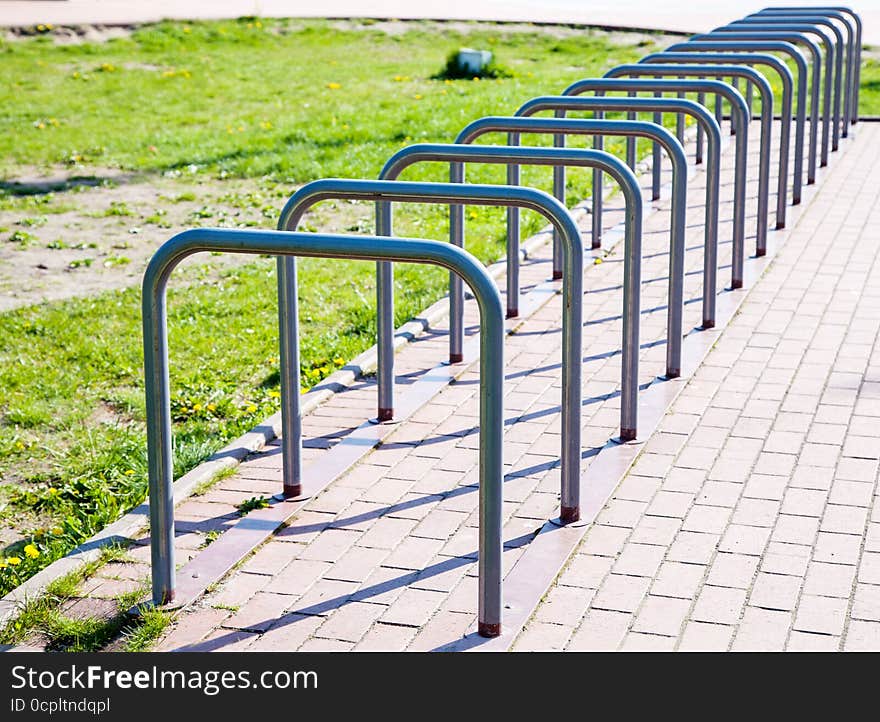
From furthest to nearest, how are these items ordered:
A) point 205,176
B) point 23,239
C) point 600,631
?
point 205,176, point 23,239, point 600,631

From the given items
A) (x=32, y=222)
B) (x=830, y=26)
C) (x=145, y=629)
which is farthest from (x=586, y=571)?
(x=830, y=26)

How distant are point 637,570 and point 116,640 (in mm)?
1556

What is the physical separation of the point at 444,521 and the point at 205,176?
677cm

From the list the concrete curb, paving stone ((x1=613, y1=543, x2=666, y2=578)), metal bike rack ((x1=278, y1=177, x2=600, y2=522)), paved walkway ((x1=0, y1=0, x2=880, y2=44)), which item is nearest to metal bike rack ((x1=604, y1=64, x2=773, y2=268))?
the concrete curb

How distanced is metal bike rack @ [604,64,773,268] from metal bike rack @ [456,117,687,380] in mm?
1376

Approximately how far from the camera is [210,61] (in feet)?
58.0

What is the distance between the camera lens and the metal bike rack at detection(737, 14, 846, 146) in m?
10.3

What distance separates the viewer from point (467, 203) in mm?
4578

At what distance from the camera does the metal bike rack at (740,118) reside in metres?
7.36

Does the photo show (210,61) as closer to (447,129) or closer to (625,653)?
(447,129)

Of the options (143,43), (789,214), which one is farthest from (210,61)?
(789,214)

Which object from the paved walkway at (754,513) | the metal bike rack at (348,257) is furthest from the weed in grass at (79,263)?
the metal bike rack at (348,257)

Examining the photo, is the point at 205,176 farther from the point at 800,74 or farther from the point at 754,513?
the point at 754,513

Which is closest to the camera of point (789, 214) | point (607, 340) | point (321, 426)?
point (321, 426)
